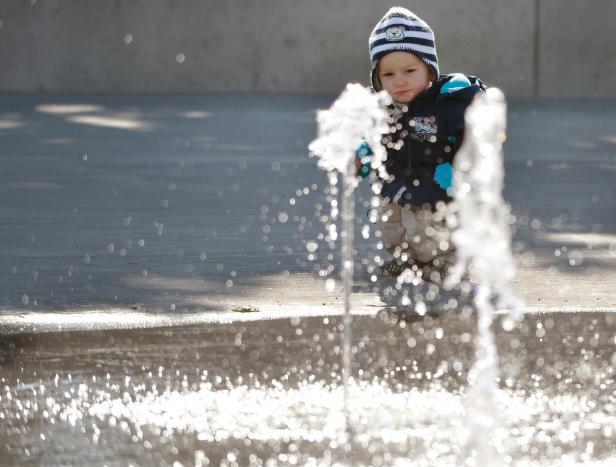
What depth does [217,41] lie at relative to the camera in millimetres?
18047

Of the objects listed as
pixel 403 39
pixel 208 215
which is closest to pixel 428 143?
pixel 403 39

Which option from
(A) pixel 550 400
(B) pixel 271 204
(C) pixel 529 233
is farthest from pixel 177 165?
(A) pixel 550 400

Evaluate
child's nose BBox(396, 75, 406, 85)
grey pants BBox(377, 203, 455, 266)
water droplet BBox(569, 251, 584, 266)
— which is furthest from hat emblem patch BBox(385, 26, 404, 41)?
water droplet BBox(569, 251, 584, 266)

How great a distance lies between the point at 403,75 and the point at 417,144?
29cm

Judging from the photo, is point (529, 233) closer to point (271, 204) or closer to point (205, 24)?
point (271, 204)

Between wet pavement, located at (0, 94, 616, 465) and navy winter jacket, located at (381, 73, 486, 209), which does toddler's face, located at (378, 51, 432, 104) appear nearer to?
navy winter jacket, located at (381, 73, 486, 209)

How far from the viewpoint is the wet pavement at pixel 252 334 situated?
11.6 feet

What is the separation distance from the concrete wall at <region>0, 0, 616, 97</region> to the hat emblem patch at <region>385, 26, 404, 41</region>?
39.3 ft

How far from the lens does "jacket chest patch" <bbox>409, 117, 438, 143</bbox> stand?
19.1 ft

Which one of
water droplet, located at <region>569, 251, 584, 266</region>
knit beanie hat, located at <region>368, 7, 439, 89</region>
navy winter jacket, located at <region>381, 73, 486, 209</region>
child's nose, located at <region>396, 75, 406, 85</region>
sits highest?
knit beanie hat, located at <region>368, 7, 439, 89</region>

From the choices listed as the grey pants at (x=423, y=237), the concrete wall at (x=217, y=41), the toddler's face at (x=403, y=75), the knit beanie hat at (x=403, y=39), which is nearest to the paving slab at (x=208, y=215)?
the grey pants at (x=423, y=237)

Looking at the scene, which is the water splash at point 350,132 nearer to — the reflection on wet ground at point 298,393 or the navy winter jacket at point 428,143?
the navy winter jacket at point 428,143

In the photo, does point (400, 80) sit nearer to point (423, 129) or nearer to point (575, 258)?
point (423, 129)

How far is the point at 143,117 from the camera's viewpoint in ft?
46.2
